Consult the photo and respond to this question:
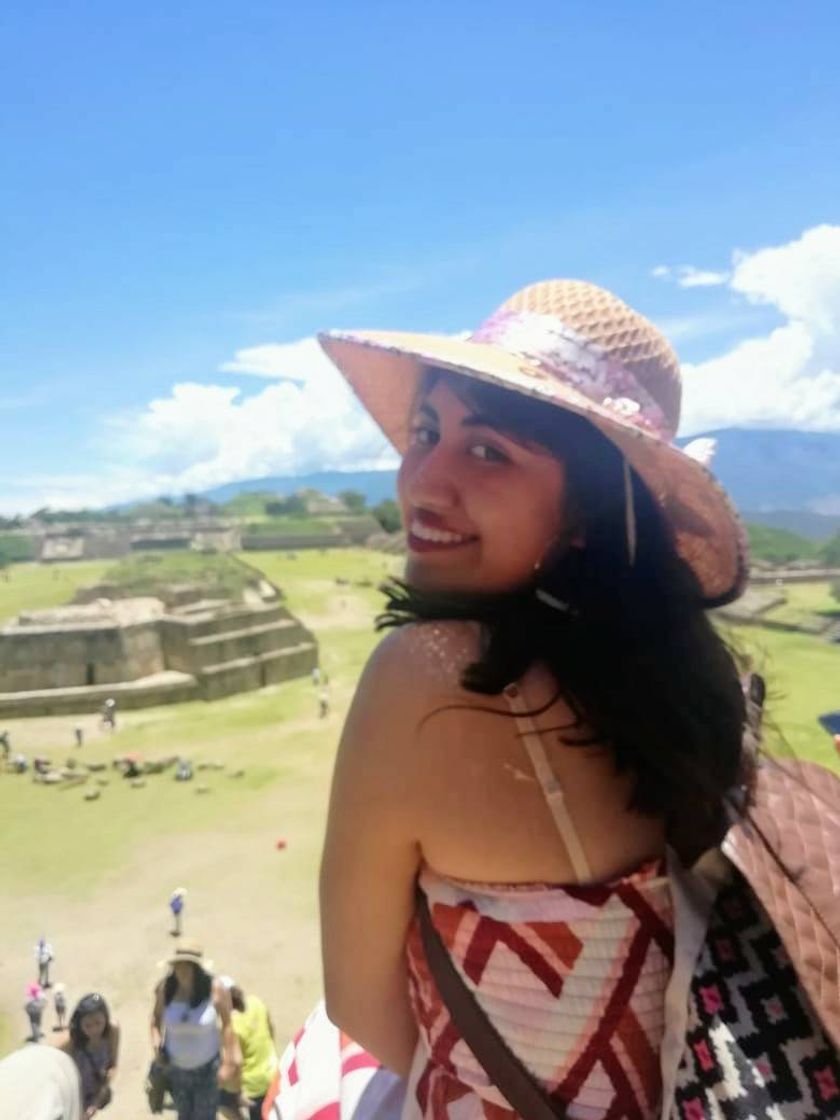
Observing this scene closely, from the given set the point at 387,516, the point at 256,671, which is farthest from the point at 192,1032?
the point at 387,516

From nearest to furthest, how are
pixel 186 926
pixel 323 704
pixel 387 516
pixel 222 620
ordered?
pixel 186 926 → pixel 323 704 → pixel 222 620 → pixel 387 516

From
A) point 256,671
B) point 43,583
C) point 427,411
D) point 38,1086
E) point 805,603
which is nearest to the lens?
point 427,411

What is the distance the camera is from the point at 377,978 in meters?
1.30

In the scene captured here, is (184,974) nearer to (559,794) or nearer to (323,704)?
(559,794)

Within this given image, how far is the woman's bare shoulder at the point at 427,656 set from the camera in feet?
3.73

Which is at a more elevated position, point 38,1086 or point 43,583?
point 38,1086

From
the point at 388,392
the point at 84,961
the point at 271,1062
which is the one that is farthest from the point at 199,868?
the point at 388,392

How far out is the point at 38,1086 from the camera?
3279 millimetres

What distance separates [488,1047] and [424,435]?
2.78 ft

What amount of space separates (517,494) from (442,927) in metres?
0.58

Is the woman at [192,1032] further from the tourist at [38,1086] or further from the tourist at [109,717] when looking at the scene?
the tourist at [109,717]

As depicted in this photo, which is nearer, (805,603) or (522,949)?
(522,949)

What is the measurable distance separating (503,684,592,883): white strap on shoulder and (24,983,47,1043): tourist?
7.74m

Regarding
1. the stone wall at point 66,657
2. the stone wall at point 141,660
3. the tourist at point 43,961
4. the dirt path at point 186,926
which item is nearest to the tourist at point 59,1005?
the dirt path at point 186,926
